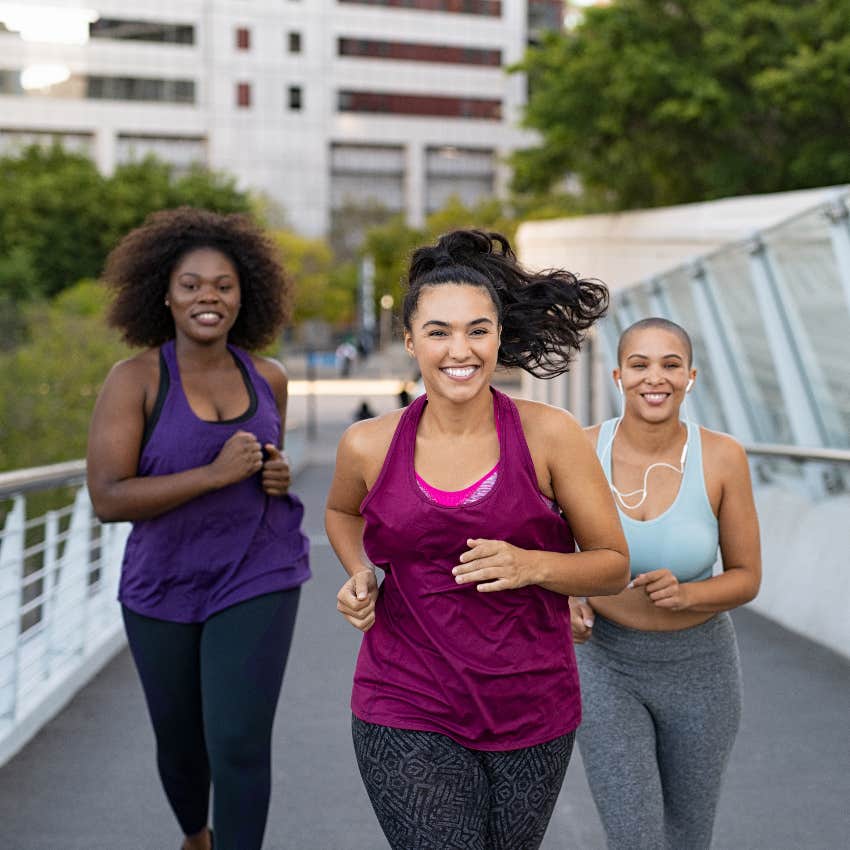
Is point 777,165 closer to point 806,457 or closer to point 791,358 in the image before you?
point 791,358

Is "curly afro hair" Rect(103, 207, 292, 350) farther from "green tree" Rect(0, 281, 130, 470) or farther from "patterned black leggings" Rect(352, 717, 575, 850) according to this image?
"green tree" Rect(0, 281, 130, 470)

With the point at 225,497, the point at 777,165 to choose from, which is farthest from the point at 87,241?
the point at 225,497

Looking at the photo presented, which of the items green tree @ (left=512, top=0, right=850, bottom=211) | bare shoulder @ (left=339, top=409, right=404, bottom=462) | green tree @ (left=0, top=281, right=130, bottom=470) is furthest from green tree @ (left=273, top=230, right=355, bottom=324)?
bare shoulder @ (left=339, top=409, right=404, bottom=462)

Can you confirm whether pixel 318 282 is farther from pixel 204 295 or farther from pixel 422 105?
pixel 204 295

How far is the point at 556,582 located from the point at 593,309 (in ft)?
2.40

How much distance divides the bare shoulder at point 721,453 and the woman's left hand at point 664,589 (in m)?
0.36

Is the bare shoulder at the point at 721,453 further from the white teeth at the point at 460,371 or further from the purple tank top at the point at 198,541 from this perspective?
the purple tank top at the point at 198,541

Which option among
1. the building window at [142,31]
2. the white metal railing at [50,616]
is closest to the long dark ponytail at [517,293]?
the white metal railing at [50,616]

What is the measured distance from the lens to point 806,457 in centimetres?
873

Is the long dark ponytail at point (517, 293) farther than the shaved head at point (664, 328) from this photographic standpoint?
No

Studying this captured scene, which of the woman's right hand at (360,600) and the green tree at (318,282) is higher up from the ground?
the green tree at (318,282)

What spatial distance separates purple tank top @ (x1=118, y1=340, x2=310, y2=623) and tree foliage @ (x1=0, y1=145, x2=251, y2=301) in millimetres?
47817

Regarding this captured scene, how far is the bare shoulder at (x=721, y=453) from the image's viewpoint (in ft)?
12.3

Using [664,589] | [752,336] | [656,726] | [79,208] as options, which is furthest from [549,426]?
[79,208]
